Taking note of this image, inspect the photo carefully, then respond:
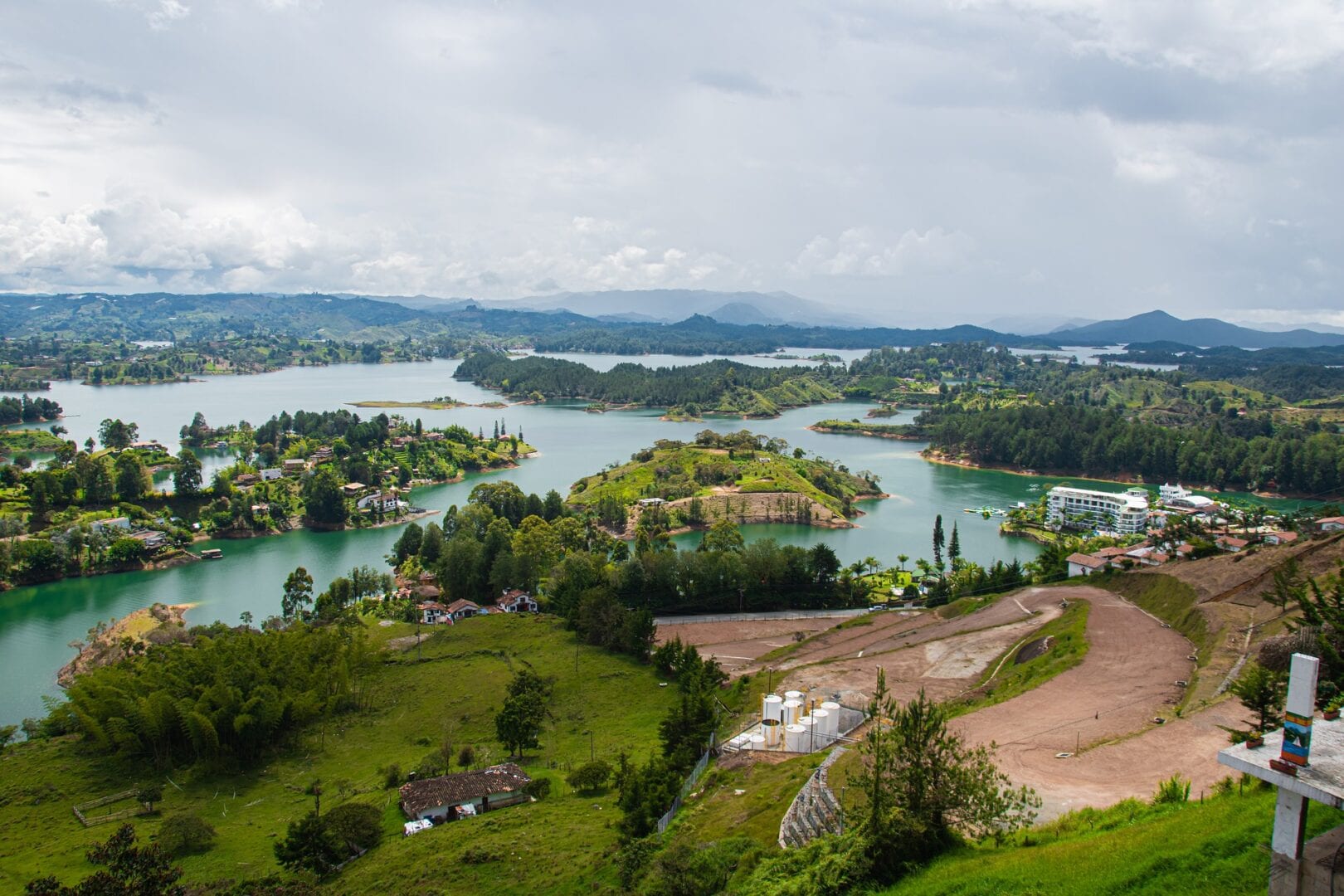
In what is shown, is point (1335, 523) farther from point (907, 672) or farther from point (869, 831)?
point (869, 831)

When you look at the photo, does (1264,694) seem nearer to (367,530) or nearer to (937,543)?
(937,543)

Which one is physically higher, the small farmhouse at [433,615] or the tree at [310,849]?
the tree at [310,849]

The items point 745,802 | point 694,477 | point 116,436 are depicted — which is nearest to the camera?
point 745,802

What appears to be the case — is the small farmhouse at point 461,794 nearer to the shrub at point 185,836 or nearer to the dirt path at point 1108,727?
the shrub at point 185,836

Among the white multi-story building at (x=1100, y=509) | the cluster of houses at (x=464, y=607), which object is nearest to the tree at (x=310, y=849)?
the cluster of houses at (x=464, y=607)

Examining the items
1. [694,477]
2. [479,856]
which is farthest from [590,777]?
[694,477]

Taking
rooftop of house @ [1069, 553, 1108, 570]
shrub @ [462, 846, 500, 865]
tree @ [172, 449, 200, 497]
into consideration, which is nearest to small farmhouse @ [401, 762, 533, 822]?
shrub @ [462, 846, 500, 865]

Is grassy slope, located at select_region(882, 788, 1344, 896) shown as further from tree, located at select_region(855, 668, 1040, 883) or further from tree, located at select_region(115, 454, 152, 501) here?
tree, located at select_region(115, 454, 152, 501)
